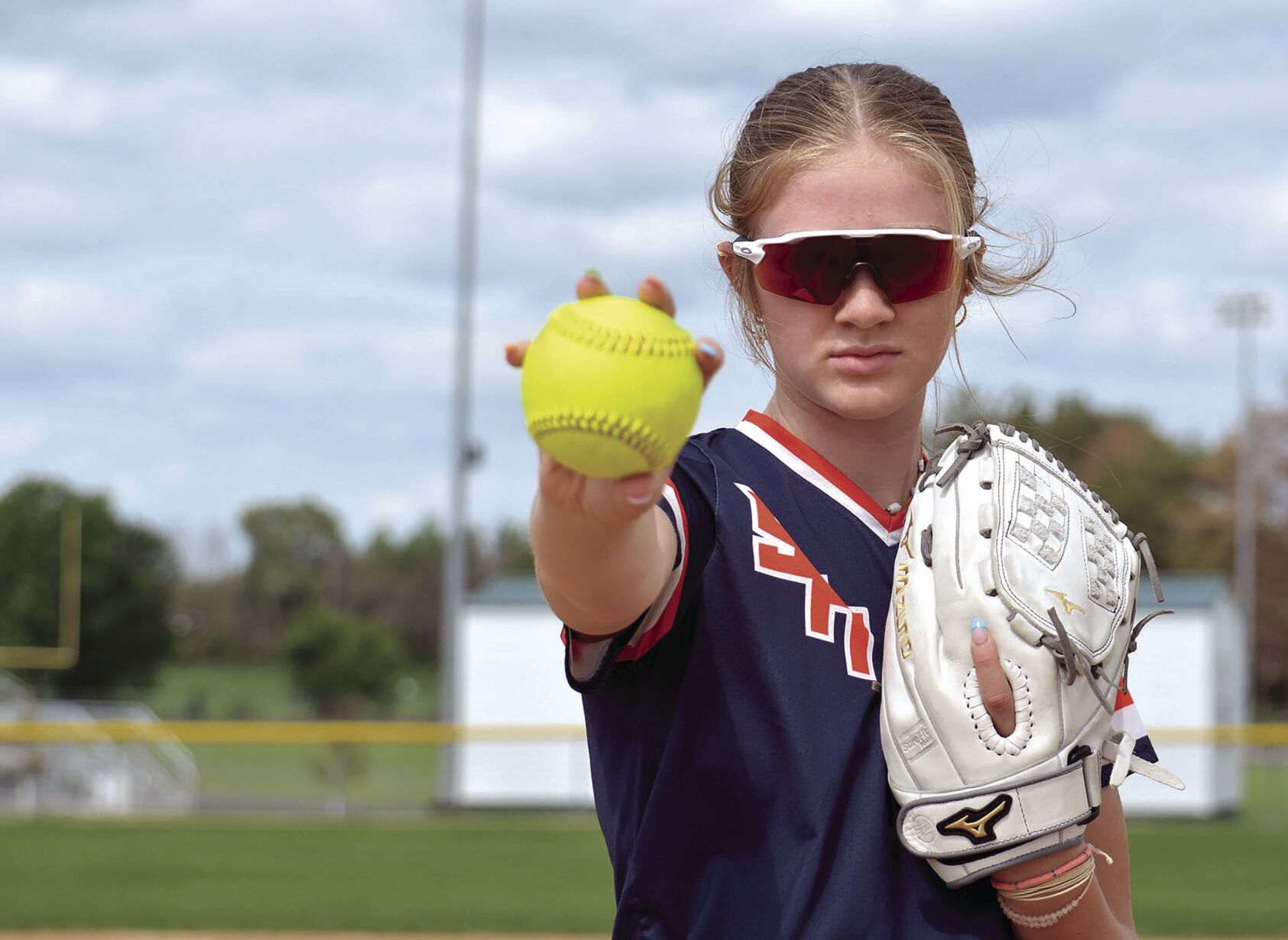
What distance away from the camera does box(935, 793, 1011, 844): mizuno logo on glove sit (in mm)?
1377

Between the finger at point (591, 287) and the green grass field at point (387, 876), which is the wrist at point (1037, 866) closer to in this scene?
the finger at point (591, 287)

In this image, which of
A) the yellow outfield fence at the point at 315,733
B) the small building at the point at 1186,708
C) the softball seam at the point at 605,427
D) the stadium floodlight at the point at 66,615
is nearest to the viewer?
the softball seam at the point at 605,427

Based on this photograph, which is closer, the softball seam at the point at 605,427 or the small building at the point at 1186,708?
the softball seam at the point at 605,427

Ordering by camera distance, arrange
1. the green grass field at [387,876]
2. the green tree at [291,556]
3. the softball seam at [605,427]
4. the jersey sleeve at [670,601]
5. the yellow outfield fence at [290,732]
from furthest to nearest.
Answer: the green tree at [291,556], the yellow outfield fence at [290,732], the green grass field at [387,876], the jersey sleeve at [670,601], the softball seam at [605,427]

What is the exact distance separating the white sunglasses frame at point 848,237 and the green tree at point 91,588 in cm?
2316

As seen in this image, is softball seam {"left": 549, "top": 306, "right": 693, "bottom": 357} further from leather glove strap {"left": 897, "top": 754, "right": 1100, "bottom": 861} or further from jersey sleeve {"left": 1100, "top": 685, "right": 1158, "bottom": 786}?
jersey sleeve {"left": 1100, "top": 685, "right": 1158, "bottom": 786}

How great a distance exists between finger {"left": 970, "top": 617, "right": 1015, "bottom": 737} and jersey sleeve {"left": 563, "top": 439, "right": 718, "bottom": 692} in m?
0.26

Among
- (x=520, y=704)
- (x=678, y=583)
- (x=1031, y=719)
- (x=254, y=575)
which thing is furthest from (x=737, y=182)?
(x=254, y=575)

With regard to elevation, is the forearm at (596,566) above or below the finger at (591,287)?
below

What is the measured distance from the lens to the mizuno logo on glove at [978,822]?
54.2 inches

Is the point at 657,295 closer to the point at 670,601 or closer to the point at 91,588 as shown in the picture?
the point at 670,601

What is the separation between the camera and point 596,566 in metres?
1.20

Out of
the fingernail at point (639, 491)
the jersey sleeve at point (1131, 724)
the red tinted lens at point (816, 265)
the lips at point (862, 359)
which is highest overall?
the red tinted lens at point (816, 265)

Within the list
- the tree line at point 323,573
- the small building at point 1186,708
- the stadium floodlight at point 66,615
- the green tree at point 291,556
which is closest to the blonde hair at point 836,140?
the small building at point 1186,708
